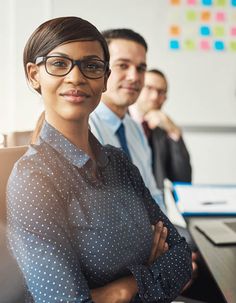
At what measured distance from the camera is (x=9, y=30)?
24.9 inches

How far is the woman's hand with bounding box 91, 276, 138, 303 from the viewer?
58 cm

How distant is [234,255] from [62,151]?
415 mm

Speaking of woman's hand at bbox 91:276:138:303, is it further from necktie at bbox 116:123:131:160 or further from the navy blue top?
necktie at bbox 116:123:131:160

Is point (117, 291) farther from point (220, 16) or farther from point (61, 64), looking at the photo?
point (220, 16)

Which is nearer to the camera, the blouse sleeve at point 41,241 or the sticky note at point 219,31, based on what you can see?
the blouse sleeve at point 41,241

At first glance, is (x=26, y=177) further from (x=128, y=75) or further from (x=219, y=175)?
(x=219, y=175)

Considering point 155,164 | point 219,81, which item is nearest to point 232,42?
point 155,164

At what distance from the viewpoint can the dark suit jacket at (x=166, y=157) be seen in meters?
1.07

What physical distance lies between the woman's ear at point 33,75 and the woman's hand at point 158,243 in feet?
0.96

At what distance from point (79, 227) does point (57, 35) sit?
9.5 inches

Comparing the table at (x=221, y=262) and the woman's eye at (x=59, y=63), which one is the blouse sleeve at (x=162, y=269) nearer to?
the table at (x=221, y=262)

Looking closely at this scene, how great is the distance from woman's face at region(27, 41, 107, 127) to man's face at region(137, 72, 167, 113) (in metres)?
0.66

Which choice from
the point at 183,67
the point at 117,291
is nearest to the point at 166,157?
the point at 117,291

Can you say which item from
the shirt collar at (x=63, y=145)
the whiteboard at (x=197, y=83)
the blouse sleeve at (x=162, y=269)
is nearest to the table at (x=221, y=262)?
the blouse sleeve at (x=162, y=269)
